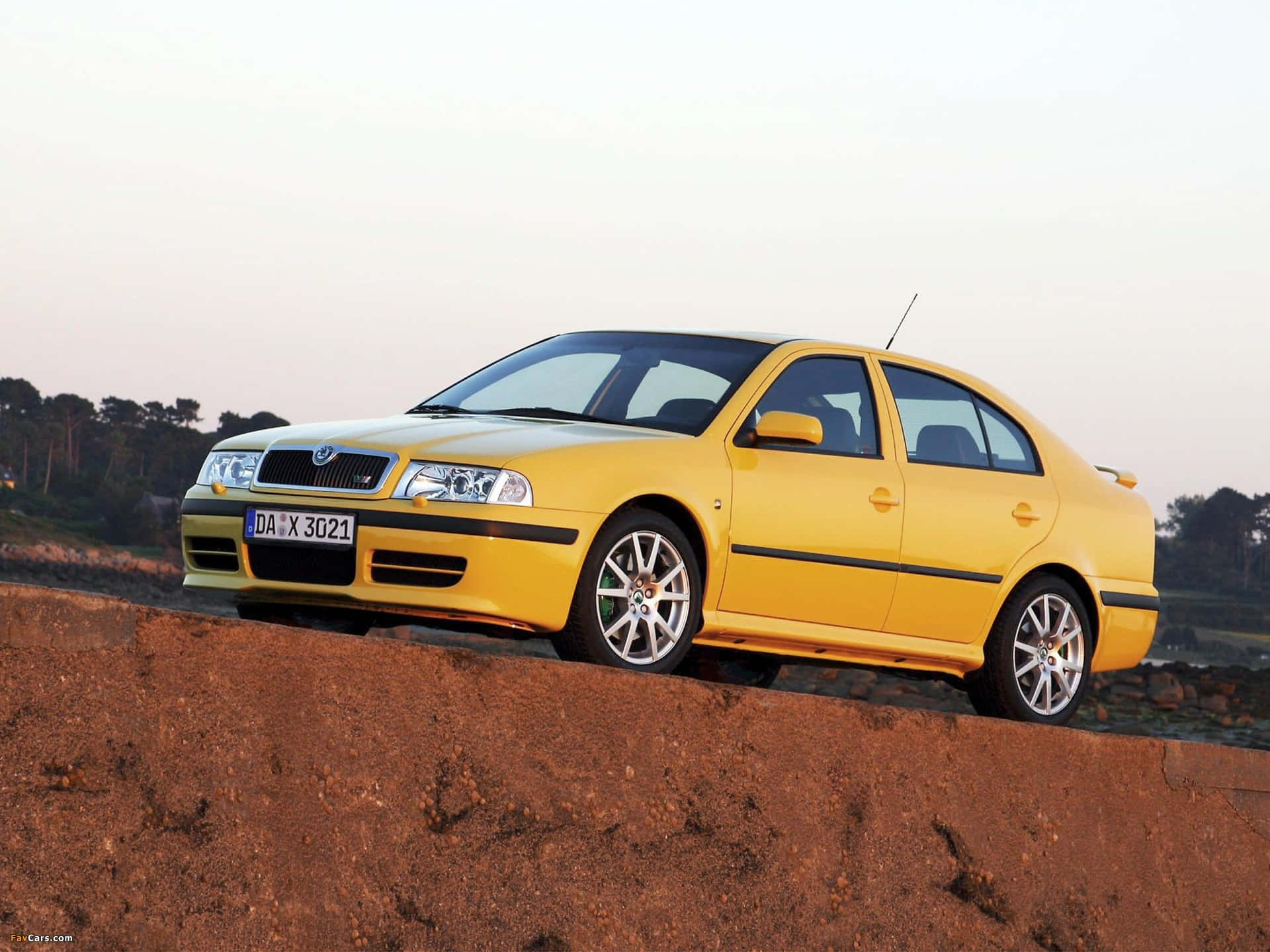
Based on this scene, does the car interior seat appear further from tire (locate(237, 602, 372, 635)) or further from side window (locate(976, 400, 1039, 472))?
tire (locate(237, 602, 372, 635))

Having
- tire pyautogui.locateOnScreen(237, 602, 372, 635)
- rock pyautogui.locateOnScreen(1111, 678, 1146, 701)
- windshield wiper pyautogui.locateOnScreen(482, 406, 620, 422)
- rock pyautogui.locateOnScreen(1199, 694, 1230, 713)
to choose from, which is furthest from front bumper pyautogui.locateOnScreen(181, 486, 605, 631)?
rock pyautogui.locateOnScreen(1111, 678, 1146, 701)

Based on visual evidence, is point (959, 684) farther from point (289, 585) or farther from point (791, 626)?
point (289, 585)

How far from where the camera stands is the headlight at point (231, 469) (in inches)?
254

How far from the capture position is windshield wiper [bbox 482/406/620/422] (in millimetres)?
7047

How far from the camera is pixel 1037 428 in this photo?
8156mm

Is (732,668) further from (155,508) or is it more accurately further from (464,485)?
(155,508)

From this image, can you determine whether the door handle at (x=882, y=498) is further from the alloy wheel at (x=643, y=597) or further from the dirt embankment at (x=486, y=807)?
the dirt embankment at (x=486, y=807)

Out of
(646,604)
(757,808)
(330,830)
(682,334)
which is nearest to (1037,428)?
(682,334)

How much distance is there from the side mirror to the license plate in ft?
5.40

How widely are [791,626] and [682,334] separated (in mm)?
1448

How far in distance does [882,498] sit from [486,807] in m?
2.91

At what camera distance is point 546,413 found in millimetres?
7137

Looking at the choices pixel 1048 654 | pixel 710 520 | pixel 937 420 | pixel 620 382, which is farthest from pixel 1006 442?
pixel 710 520

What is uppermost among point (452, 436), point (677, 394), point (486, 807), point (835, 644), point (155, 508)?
point (677, 394)
